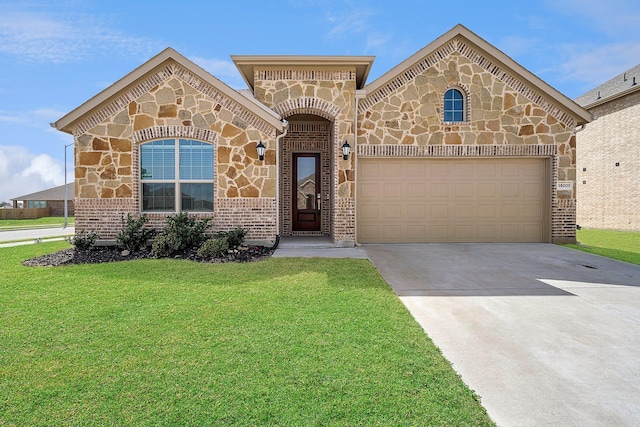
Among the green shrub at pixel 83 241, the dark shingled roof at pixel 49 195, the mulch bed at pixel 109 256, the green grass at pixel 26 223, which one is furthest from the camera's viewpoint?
the dark shingled roof at pixel 49 195

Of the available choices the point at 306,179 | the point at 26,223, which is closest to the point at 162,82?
the point at 306,179

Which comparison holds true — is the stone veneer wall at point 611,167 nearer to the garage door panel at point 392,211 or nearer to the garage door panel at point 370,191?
the garage door panel at point 392,211

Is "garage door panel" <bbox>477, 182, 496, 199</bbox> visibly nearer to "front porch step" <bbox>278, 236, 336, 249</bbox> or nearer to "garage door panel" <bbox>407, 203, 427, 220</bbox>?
"garage door panel" <bbox>407, 203, 427, 220</bbox>

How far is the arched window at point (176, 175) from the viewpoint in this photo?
916 cm

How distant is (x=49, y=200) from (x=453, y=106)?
5645cm

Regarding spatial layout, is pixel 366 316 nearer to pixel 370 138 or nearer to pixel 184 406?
pixel 184 406

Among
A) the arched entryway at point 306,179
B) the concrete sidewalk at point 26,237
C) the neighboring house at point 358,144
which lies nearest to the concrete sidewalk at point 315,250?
the neighboring house at point 358,144

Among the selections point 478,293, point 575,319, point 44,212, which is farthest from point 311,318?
point 44,212

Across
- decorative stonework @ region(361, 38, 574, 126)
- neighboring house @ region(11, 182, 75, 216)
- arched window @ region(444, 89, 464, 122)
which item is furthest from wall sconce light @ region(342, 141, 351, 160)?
neighboring house @ region(11, 182, 75, 216)

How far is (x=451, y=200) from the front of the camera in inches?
415

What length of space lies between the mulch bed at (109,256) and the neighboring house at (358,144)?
2.16 feet

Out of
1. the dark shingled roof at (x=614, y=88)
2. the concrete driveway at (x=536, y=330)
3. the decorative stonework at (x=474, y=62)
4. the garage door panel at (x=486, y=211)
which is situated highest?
the dark shingled roof at (x=614, y=88)

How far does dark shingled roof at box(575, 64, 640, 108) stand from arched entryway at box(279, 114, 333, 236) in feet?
48.4

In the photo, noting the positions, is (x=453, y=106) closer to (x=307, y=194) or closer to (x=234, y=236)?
(x=307, y=194)
